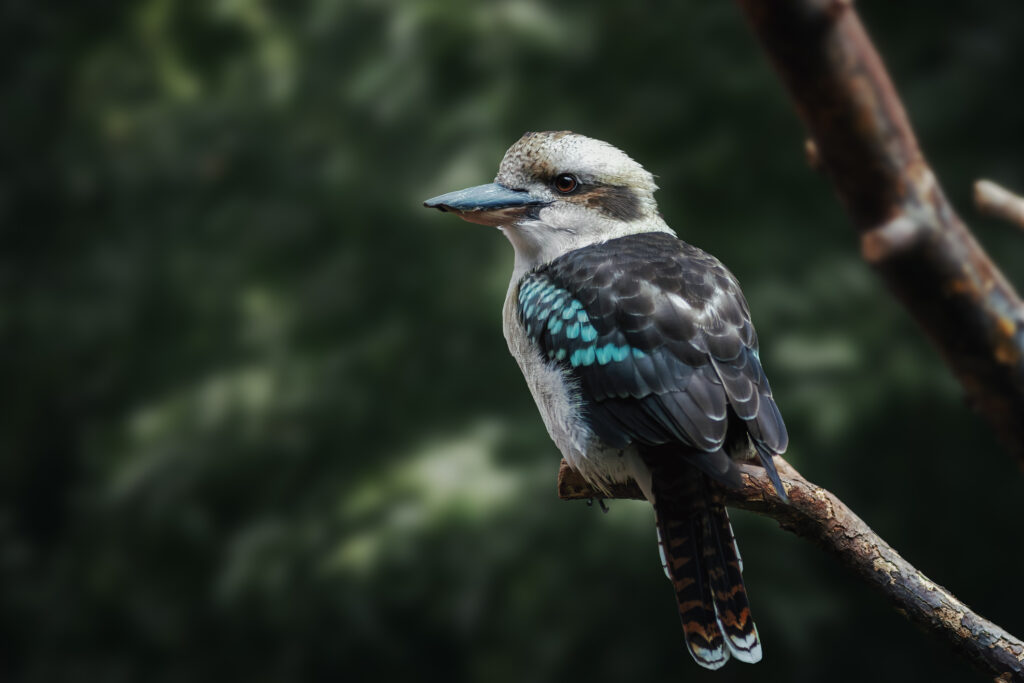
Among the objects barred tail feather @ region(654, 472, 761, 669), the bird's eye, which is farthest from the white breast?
the bird's eye

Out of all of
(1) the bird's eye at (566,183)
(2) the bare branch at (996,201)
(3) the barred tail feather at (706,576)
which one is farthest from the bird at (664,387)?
(2) the bare branch at (996,201)

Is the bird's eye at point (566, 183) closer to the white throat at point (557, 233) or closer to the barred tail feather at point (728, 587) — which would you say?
the white throat at point (557, 233)

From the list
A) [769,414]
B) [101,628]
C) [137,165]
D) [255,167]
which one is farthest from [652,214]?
[101,628]

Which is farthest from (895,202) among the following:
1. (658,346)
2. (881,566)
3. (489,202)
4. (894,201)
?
(489,202)

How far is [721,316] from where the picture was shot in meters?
2.45

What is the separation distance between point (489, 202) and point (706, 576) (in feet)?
3.93

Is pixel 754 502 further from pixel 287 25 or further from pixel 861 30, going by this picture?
pixel 287 25

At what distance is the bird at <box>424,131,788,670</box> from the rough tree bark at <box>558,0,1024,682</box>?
1.24 meters

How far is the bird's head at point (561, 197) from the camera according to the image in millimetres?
3035

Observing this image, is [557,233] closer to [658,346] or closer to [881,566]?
[658,346]

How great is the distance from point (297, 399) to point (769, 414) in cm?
373

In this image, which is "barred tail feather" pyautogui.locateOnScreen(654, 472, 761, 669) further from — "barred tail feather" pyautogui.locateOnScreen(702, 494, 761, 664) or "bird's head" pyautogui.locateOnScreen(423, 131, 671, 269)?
"bird's head" pyautogui.locateOnScreen(423, 131, 671, 269)

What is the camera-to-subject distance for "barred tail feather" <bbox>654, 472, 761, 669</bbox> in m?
2.29

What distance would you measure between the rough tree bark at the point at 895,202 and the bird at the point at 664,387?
1.24 m
